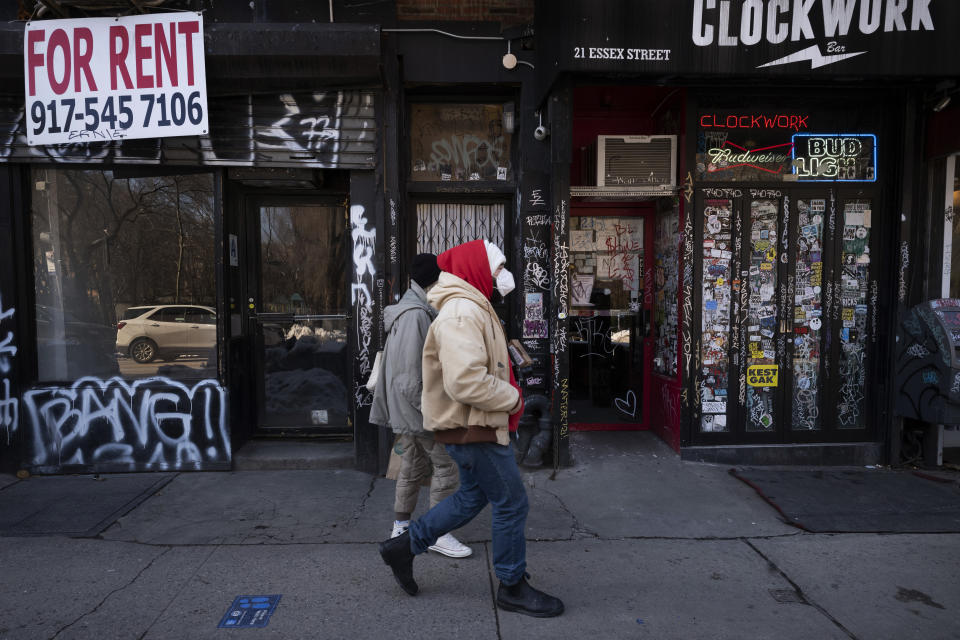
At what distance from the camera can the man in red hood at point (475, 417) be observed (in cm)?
291

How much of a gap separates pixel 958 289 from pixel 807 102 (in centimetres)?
235

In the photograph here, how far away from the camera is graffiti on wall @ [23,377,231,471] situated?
216 inches

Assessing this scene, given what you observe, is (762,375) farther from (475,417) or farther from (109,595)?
(109,595)

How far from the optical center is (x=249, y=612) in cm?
321

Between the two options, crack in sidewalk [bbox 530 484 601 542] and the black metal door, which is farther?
the black metal door

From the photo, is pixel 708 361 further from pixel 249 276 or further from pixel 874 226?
pixel 249 276

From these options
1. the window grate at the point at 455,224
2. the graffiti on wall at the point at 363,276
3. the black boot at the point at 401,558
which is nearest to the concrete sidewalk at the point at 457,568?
the black boot at the point at 401,558

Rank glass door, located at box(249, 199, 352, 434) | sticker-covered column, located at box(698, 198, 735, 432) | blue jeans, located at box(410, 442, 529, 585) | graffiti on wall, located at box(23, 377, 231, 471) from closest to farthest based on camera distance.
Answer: blue jeans, located at box(410, 442, 529, 585), graffiti on wall, located at box(23, 377, 231, 471), sticker-covered column, located at box(698, 198, 735, 432), glass door, located at box(249, 199, 352, 434)

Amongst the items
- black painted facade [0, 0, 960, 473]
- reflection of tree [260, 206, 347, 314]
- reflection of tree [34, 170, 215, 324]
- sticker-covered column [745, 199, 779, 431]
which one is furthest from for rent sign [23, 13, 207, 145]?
sticker-covered column [745, 199, 779, 431]

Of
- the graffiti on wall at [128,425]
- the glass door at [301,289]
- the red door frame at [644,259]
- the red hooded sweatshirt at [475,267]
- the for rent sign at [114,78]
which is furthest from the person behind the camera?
the red door frame at [644,259]

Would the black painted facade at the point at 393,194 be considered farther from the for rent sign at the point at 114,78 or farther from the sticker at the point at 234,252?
the for rent sign at the point at 114,78

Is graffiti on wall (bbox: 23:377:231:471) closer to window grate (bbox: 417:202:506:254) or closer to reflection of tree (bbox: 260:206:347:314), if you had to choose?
reflection of tree (bbox: 260:206:347:314)

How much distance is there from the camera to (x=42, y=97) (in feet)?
16.8

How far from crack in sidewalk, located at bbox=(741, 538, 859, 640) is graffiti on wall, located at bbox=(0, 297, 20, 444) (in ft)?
20.5
